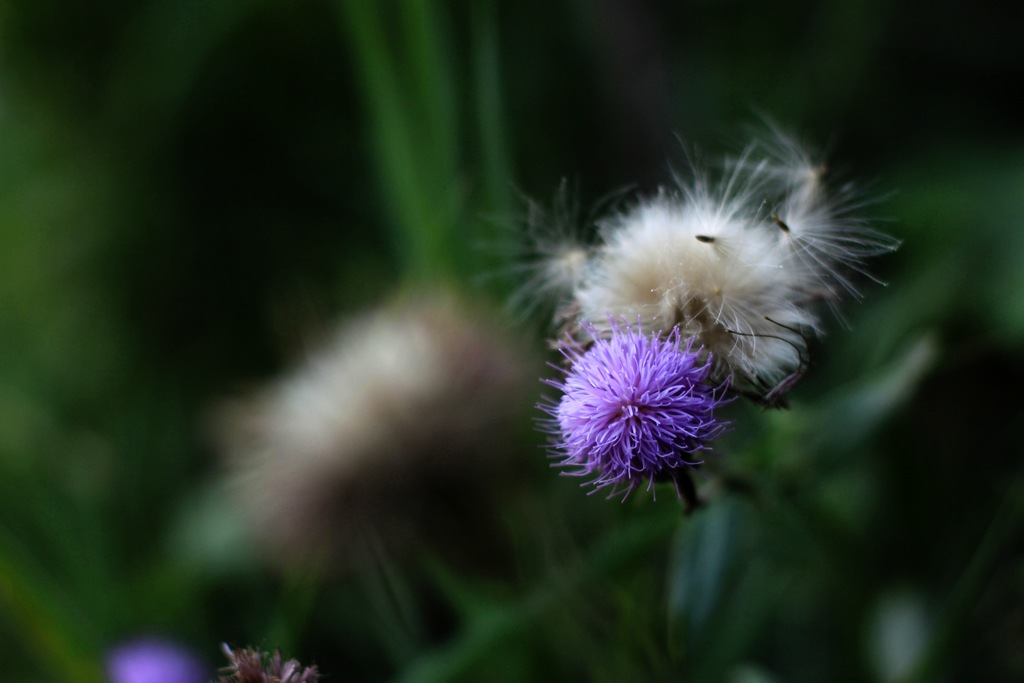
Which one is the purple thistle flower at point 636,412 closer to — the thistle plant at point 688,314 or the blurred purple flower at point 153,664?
the thistle plant at point 688,314

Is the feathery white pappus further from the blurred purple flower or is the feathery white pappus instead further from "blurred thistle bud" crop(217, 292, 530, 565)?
the blurred purple flower

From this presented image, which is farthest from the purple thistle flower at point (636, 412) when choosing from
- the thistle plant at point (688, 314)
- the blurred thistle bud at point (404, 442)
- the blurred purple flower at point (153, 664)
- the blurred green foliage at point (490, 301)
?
the blurred purple flower at point (153, 664)

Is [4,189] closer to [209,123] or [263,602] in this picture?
[209,123]

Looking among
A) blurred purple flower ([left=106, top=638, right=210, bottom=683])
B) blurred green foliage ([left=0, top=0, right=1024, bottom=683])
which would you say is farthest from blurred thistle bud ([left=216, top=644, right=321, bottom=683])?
blurred purple flower ([left=106, top=638, right=210, bottom=683])

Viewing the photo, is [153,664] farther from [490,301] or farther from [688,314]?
[688,314]

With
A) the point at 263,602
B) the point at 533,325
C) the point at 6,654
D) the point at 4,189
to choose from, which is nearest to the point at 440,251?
the point at 533,325

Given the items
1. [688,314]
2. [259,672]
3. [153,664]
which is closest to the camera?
[259,672]

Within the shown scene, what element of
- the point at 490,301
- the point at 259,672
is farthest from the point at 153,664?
the point at 259,672
